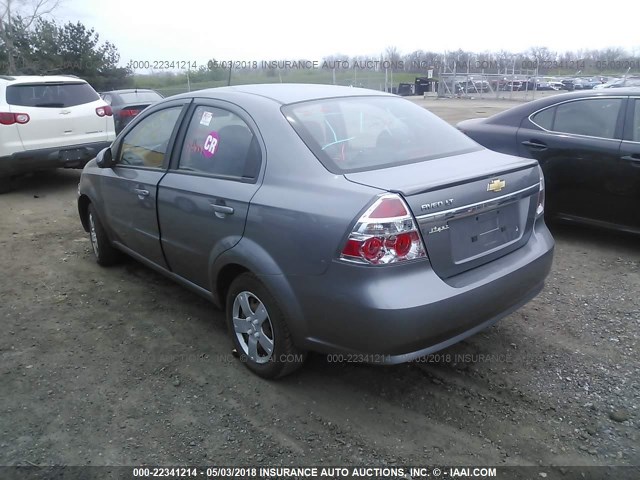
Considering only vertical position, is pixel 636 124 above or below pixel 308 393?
above

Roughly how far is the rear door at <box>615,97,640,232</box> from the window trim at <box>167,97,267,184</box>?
3.51 meters

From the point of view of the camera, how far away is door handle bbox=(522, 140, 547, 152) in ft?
17.7

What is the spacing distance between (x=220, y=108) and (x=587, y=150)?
139 inches

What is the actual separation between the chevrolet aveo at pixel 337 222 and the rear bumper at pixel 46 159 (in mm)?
4846

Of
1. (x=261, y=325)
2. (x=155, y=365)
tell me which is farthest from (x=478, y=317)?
(x=155, y=365)

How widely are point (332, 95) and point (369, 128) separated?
1.31ft

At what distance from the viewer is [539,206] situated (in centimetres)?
327

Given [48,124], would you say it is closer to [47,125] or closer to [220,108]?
[47,125]

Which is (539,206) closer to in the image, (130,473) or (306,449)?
(306,449)

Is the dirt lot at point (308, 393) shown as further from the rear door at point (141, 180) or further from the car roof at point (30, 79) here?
the car roof at point (30, 79)

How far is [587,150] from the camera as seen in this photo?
5043 mm

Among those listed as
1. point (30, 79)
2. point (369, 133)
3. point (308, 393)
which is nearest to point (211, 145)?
point (369, 133)

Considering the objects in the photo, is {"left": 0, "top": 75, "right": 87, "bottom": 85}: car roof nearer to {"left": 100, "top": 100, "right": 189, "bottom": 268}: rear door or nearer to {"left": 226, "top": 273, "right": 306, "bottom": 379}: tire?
{"left": 100, "top": 100, "right": 189, "bottom": 268}: rear door

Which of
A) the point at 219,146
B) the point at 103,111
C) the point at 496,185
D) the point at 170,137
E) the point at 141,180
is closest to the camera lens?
the point at 496,185
